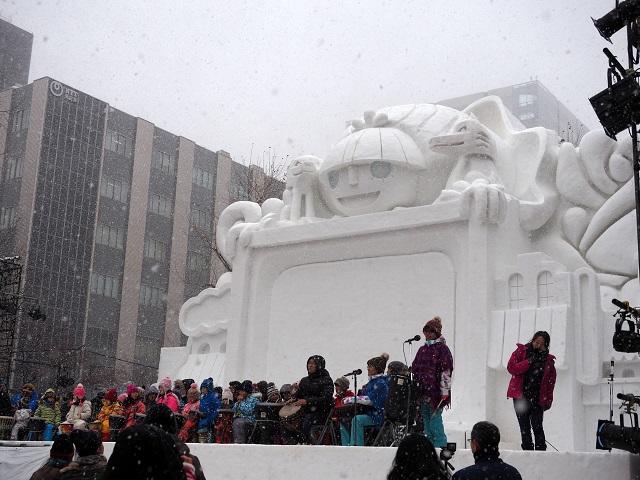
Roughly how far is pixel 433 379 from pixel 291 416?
165cm

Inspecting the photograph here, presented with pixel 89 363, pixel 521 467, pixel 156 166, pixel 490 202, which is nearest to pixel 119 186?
pixel 156 166

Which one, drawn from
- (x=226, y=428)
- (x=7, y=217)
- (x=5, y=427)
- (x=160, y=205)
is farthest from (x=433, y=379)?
(x=160, y=205)

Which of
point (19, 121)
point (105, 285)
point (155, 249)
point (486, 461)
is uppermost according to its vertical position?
point (19, 121)

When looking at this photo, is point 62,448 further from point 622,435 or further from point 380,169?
point 380,169

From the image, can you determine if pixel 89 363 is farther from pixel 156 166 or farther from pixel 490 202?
pixel 490 202

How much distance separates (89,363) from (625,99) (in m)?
26.4

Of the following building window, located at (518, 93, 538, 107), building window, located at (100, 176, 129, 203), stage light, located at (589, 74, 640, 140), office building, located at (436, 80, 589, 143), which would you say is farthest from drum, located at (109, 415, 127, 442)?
building window, located at (518, 93, 538, 107)

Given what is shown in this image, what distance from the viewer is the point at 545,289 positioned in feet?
39.2

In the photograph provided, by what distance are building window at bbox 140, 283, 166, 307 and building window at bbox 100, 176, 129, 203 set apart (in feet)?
12.8

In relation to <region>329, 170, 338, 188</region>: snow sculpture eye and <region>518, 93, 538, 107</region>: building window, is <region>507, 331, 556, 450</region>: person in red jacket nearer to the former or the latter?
<region>329, 170, 338, 188</region>: snow sculpture eye

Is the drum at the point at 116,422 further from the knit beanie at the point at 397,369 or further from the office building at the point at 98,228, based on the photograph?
the office building at the point at 98,228

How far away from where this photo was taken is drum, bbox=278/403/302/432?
8352 mm

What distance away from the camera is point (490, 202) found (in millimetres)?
12492

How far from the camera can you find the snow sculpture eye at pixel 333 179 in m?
14.6
